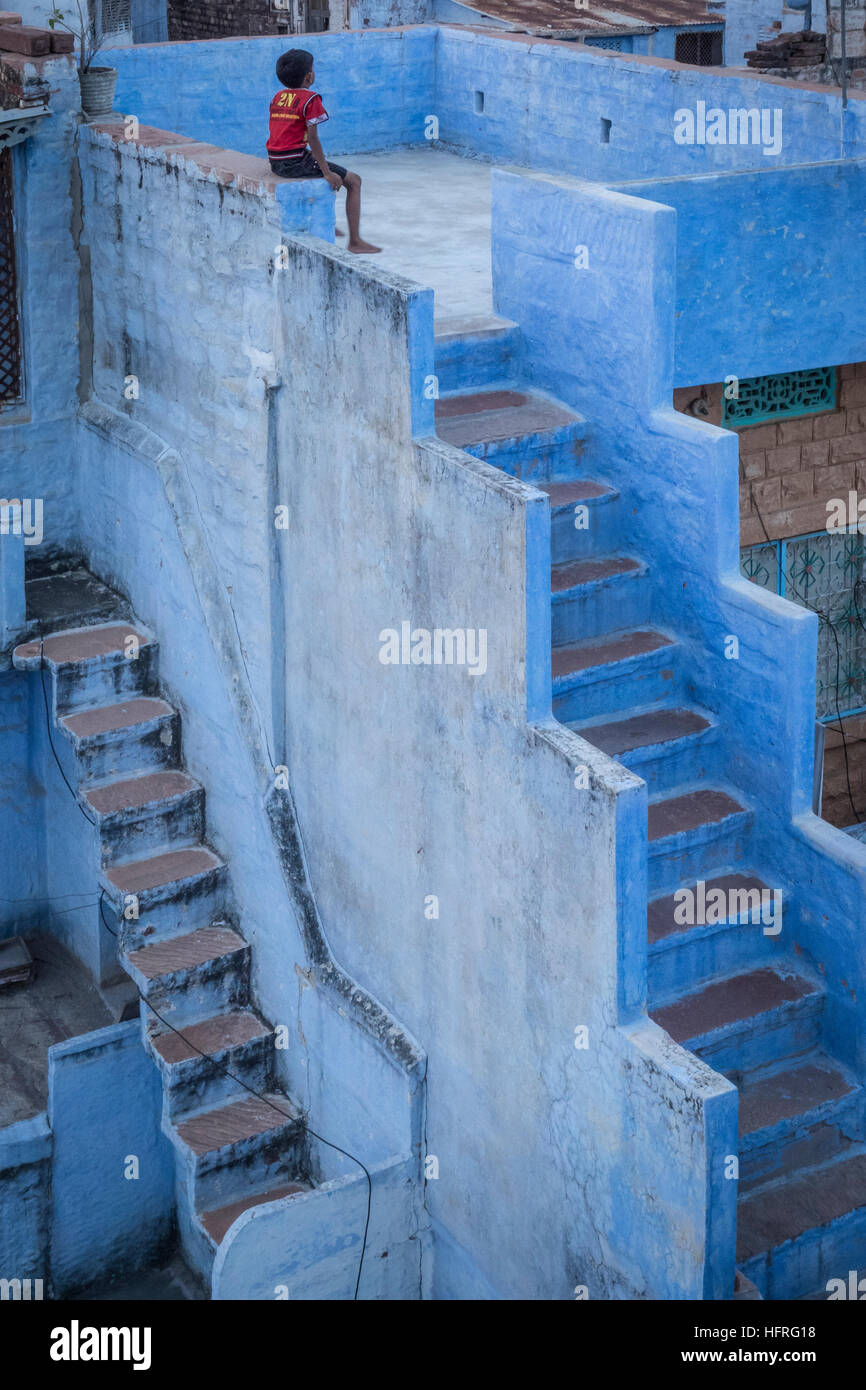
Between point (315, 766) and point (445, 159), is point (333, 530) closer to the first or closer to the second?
point (315, 766)

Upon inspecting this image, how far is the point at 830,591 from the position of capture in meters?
11.1

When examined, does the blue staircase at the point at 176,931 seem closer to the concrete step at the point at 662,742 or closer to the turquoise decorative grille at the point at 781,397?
the concrete step at the point at 662,742

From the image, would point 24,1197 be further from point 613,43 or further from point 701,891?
point 613,43

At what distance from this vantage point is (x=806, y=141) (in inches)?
436

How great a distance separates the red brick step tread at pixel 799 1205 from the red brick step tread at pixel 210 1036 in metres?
3.65

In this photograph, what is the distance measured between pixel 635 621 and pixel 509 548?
186cm

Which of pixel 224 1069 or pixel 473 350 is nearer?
pixel 473 350

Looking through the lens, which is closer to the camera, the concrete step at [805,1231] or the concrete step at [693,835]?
the concrete step at [805,1231]

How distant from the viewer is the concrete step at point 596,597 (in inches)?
353

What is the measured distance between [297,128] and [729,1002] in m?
4.88

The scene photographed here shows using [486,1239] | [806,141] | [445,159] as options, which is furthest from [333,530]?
[445,159]

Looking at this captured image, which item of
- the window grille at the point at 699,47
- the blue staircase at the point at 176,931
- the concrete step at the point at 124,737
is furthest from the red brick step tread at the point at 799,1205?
the window grille at the point at 699,47

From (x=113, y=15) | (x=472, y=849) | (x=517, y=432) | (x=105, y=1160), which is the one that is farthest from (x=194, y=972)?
(x=113, y=15)

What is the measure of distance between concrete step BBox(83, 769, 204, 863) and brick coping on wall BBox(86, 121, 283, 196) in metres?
3.69
